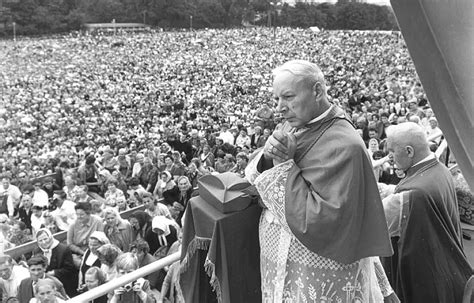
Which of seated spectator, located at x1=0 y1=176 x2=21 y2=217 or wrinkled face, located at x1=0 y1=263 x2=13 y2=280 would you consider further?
seated spectator, located at x1=0 y1=176 x2=21 y2=217

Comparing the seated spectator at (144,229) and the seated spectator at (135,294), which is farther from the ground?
the seated spectator at (135,294)

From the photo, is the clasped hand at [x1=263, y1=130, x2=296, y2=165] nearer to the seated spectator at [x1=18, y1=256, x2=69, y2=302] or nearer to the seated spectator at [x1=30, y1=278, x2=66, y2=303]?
the seated spectator at [x1=30, y1=278, x2=66, y2=303]

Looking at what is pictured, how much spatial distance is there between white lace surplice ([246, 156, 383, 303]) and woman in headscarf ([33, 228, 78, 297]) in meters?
3.01

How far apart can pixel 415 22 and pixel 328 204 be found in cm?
46

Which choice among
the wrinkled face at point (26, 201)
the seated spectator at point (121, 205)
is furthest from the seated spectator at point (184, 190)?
the wrinkled face at point (26, 201)

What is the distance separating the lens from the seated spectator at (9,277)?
13.2ft

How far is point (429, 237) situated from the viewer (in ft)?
6.86

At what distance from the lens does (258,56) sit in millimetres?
42406

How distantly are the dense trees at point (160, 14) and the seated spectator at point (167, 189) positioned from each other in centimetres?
4523

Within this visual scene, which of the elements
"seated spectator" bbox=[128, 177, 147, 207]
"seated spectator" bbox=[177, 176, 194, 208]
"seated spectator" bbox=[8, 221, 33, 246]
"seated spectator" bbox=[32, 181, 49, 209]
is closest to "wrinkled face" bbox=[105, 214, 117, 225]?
"seated spectator" bbox=[8, 221, 33, 246]

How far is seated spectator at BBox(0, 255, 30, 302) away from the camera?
4.03 metres

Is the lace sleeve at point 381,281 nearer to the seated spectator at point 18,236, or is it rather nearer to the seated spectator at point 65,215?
the seated spectator at point 18,236

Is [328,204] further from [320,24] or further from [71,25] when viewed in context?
[320,24]

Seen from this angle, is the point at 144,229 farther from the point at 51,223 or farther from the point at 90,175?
the point at 90,175
